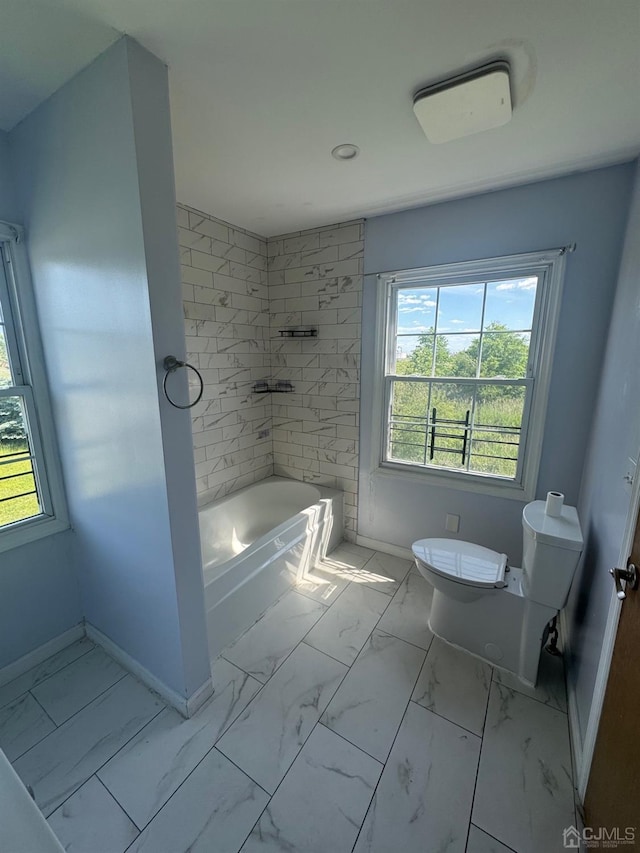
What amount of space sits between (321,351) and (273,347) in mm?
494

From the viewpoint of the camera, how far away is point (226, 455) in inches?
104

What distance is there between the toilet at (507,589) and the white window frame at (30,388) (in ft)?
6.21

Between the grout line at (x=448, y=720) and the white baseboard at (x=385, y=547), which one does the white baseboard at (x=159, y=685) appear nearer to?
the grout line at (x=448, y=720)

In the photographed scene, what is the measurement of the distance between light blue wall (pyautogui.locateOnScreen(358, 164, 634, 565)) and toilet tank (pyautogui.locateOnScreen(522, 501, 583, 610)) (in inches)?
23.1

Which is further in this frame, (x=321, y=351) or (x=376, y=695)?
(x=321, y=351)

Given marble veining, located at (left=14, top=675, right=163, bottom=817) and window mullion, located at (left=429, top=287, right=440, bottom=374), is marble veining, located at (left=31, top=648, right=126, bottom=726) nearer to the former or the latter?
marble veining, located at (left=14, top=675, right=163, bottom=817)

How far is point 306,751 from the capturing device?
129cm

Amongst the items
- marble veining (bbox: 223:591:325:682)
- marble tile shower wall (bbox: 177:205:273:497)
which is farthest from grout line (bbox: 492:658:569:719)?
marble tile shower wall (bbox: 177:205:273:497)

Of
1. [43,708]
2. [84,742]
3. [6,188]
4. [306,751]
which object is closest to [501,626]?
[306,751]

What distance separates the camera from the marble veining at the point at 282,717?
4.11 feet

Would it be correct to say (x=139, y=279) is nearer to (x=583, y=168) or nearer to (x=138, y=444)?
(x=138, y=444)

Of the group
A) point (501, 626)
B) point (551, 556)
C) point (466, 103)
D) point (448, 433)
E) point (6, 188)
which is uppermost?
point (466, 103)

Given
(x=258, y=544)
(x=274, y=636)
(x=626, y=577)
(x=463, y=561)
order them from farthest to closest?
(x=258, y=544), (x=274, y=636), (x=463, y=561), (x=626, y=577)

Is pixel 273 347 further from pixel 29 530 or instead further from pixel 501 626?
pixel 501 626
